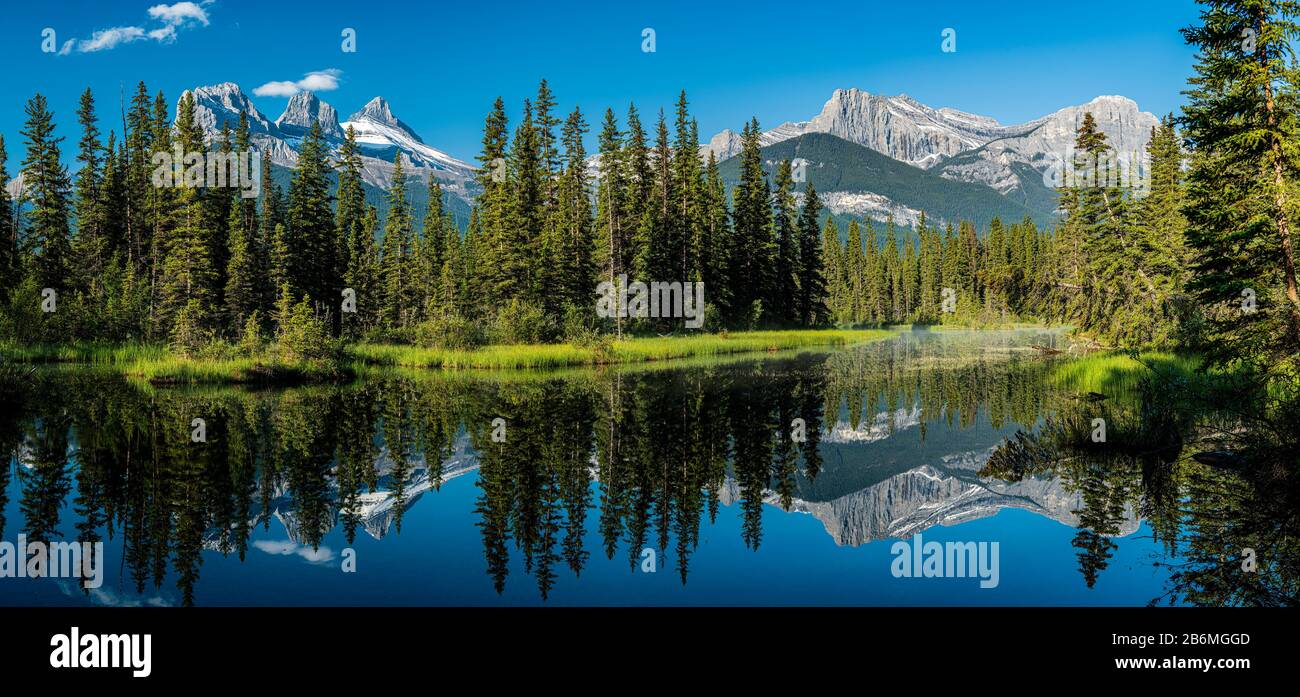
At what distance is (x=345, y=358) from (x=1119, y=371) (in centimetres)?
3675

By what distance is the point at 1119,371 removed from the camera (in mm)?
30594

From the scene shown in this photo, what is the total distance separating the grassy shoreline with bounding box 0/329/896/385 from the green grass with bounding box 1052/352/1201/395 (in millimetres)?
24338

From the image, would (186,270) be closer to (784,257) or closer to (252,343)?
(252,343)

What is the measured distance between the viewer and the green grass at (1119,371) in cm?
2708

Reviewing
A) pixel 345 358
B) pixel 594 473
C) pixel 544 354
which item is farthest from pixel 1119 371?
pixel 345 358

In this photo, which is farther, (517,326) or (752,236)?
(752,236)

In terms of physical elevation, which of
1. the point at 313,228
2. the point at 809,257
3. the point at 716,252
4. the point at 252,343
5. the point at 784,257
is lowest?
the point at 252,343

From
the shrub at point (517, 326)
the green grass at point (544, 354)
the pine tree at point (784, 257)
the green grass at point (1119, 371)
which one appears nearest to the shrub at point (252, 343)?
the green grass at point (544, 354)

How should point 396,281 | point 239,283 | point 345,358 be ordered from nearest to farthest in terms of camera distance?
point 345,358 < point 239,283 < point 396,281

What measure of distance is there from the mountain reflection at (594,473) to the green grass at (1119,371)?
78.4 inches

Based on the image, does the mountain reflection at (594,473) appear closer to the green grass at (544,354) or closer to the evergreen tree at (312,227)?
the green grass at (544,354)

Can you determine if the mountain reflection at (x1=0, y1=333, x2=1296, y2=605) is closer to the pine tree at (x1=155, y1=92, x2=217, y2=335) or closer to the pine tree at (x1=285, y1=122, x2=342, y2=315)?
the pine tree at (x1=155, y1=92, x2=217, y2=335)
